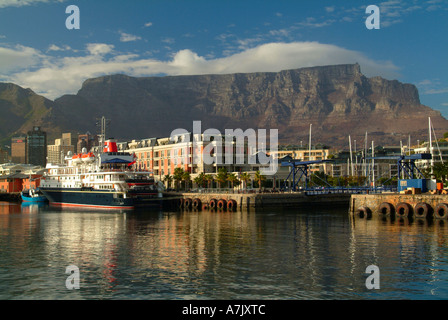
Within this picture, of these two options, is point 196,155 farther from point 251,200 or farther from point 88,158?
point 251,200

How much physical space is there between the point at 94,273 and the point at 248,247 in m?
15.1

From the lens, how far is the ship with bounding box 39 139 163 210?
90.8 m

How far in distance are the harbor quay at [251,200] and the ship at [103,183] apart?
679cm

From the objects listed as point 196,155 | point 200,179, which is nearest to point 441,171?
point 200,179

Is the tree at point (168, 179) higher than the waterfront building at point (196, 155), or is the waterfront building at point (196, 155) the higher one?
the waterfront building at point (196, 155)

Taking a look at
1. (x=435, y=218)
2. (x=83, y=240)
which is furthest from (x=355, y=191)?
(x=83, y=240)

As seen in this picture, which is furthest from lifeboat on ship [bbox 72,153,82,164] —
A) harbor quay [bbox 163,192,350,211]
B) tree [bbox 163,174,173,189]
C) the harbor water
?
the harbor water

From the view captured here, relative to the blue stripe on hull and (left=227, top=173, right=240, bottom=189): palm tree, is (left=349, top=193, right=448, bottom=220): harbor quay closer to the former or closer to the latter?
the blue stripe on hull

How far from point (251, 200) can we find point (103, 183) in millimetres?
31631

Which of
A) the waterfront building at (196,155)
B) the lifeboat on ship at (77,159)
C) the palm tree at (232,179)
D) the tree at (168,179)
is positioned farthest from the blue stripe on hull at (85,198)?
the palm tree at (232,179)

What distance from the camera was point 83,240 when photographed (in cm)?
4822

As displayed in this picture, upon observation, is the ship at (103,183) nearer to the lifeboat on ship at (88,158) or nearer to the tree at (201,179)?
the lifeboat on ship at (88,158)

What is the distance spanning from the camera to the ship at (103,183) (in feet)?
298

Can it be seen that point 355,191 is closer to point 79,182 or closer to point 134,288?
point 79,182
